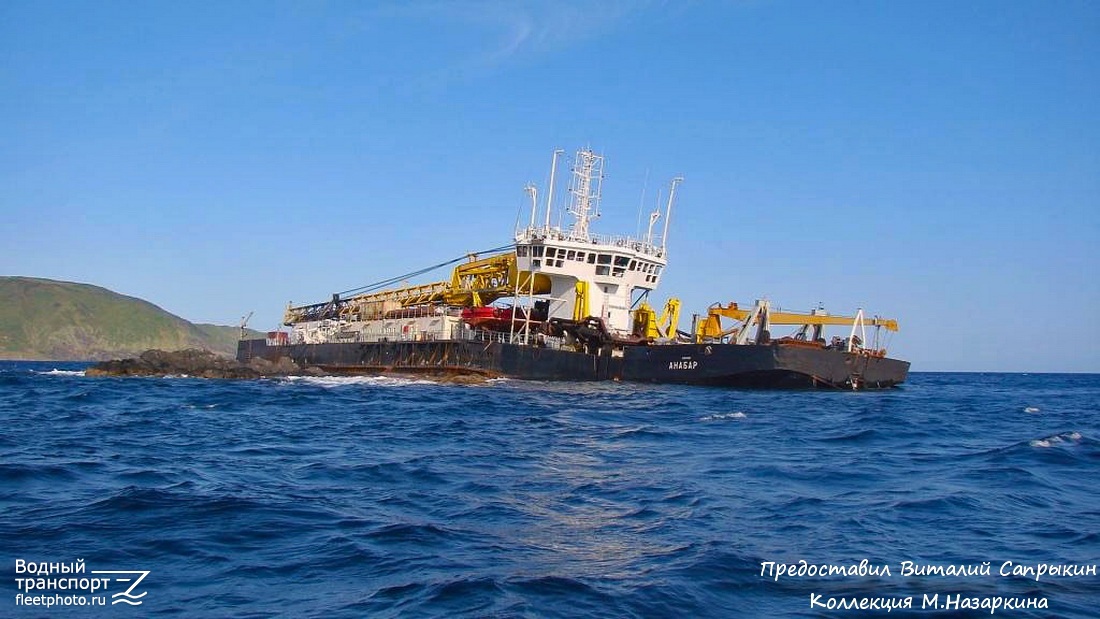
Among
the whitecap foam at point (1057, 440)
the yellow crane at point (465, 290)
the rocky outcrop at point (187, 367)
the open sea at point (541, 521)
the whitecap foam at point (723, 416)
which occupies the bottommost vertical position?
the rocky outcrop at point (187, 367)

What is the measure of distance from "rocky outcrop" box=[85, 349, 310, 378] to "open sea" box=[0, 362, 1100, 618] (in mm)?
35667

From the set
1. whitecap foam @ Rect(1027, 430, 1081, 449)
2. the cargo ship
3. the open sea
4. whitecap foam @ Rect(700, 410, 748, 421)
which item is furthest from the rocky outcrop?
whitecap foam @ Rect(1027, 430, 1081, 449)

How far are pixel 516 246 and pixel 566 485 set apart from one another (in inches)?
1593

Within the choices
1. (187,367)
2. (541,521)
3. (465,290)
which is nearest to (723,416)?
(541,521)

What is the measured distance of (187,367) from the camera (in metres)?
62.4

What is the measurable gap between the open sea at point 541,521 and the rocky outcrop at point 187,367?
117 feet

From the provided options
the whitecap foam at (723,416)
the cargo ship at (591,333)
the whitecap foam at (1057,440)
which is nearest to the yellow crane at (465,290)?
the cargo ship at (591,333)

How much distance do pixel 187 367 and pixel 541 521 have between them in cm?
5665

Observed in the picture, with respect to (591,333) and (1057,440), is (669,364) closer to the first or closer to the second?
(591,333)

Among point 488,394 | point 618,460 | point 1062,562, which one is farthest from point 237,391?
point 1062,562

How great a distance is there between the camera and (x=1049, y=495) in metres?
14.7

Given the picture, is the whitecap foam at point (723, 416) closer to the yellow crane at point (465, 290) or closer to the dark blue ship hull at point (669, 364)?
the dark blue ship hull at point (669, 364)

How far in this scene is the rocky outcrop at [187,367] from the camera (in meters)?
60.2

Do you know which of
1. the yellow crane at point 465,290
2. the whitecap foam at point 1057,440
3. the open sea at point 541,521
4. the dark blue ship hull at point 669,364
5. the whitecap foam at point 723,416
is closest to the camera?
the open sea at point 541,521
